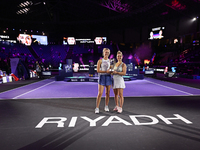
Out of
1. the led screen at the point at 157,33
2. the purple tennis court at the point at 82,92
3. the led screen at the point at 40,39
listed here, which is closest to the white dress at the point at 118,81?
the purple tennis court at the point at 82,92

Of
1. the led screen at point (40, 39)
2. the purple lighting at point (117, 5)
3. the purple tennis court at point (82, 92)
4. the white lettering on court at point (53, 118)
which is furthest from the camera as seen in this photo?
the led screen at point (40, 39)

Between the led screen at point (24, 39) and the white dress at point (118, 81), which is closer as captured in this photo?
the white dress at point (118, 81)

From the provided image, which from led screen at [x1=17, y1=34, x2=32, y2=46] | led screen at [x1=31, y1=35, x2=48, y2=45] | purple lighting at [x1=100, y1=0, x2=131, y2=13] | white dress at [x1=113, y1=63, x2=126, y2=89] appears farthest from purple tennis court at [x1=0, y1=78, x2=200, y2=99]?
led screen at [x1=31, y1=35, x2=48, y2=45]

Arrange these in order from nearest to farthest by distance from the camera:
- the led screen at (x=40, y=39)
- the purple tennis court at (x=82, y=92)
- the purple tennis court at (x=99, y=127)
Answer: the purple tennis court at (x=99, y=127) → the purple tennis court at (x=82, y=92) → the led screen at (x=40, y=39)

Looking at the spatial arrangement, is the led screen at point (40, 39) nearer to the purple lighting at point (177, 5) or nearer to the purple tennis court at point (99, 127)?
the purple lighting at point (177, 5)

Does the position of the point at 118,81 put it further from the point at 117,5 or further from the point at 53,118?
the point at 117,5

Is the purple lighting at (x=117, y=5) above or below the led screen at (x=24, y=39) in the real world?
above

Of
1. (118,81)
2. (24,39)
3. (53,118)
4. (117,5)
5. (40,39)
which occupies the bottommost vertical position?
(53,118)

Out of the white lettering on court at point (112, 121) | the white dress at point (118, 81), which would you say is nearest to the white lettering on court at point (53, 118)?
the white lettering on court at point (112, 121)

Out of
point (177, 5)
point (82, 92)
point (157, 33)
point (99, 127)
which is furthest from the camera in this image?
point (157, 33)

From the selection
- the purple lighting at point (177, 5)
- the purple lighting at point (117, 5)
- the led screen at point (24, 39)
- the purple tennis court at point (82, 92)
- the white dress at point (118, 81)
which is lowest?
the purple tennis court at point (82, 92)

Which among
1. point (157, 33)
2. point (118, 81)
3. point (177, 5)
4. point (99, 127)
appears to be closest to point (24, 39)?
point (157, 33)

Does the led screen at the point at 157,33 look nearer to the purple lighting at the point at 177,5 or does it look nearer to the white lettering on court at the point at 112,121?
the purple lighting at the point at 177,5

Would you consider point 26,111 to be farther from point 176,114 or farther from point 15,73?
point 15,73
